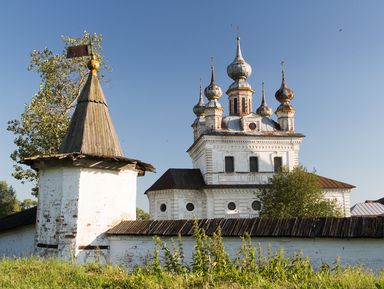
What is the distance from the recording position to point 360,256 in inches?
283

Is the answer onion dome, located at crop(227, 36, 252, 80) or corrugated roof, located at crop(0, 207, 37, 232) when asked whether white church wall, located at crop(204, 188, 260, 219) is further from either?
corrugated roof, located at crop(0, 207, 37, 232)

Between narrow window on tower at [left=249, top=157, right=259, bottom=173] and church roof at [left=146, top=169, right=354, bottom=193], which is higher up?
narrow window on tower at [left=249, top=157, right=259, bottom=173]

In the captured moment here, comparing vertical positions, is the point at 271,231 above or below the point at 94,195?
below

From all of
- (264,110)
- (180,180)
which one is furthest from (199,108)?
(180,180)

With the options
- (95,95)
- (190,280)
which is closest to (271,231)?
(190,280)

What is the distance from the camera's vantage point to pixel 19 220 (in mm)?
11602

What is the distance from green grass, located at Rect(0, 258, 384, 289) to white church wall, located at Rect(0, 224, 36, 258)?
15.1ft

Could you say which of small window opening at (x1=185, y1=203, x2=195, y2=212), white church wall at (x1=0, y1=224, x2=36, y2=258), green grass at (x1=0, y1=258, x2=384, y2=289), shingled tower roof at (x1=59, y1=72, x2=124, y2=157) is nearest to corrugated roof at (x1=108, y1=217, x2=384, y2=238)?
green grass at (x1=0, y1=258, x2=384, y2=289)

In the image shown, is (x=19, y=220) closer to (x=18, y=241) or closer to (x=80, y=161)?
(x=18, y=241)

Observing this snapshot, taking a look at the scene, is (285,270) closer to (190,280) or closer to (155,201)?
(190,280)

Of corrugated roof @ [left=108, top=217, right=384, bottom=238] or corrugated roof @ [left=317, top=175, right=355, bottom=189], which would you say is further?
corrugated roof @ [left=317, top=175, right=355, bottom=189]

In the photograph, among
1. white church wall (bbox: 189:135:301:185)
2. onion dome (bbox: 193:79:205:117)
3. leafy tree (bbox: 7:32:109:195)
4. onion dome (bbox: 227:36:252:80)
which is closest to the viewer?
leafy tree (bbox: 7:32:109:195)

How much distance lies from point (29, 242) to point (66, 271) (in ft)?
17.4

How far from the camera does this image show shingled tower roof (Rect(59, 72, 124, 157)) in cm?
994
